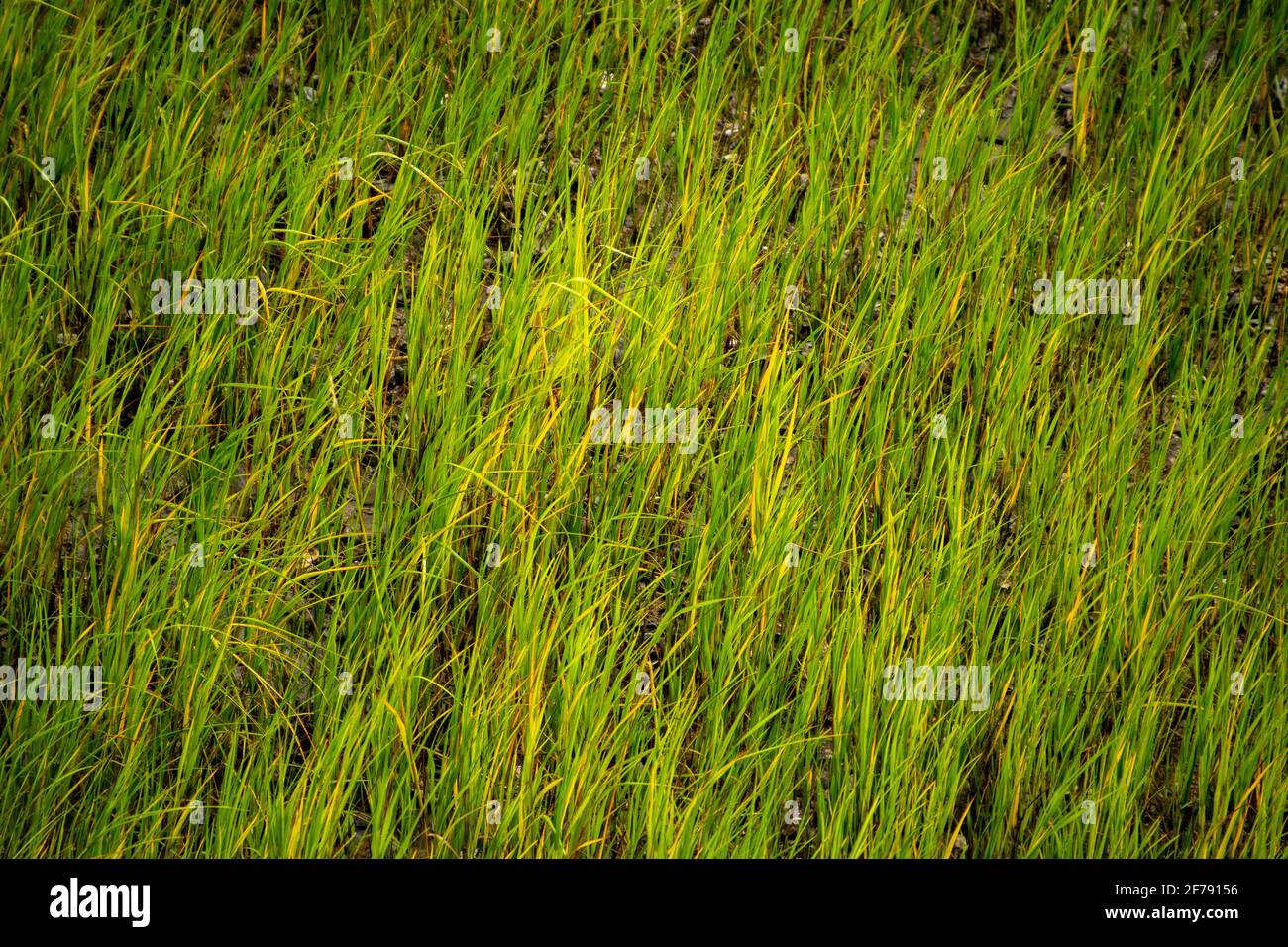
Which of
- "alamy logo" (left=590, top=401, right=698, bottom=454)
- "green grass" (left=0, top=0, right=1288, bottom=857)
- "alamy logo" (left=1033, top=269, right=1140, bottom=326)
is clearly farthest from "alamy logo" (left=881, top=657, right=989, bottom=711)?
"alamy logo" (left=1033, top=269, right=1140, bottom=326)

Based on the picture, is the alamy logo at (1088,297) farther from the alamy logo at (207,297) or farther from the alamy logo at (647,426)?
the alamy logo at (207,297)

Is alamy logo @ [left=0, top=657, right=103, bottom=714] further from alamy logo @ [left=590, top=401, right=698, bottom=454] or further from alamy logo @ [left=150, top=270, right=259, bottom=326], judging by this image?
alamy logo @ [left=590, top=401, right=698, bottom=454]

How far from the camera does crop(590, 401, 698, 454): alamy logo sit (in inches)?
86.0

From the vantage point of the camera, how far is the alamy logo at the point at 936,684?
214 cm

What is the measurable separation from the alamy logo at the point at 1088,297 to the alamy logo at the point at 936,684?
3.23 feet

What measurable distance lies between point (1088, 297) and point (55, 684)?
9.26ft

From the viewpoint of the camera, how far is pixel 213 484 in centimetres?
216

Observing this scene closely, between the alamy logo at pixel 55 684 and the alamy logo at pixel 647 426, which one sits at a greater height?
the alamy logo at pixel 647 426

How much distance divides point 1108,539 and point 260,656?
2.19 metres

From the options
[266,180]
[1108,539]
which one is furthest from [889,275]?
[266,180]
